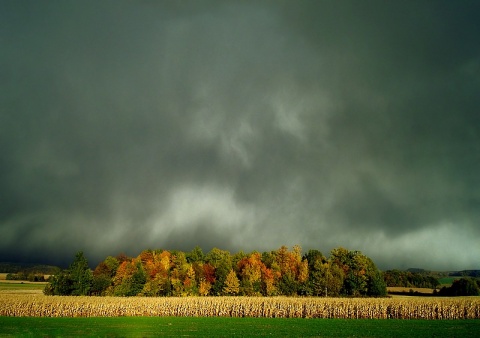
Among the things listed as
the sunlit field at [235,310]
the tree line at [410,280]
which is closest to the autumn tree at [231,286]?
the sunlit field at [235,310]

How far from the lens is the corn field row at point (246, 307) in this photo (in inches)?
2427

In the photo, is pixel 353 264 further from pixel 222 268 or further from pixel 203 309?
pixel 203 309

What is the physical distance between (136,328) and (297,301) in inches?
1178

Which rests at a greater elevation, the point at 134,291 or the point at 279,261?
the point at 279,261

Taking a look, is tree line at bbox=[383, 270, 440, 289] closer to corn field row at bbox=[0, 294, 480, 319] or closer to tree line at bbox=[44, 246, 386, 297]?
tree line at bbox=[44, 246, 386, 297]

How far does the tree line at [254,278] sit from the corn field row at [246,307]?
3642 cm

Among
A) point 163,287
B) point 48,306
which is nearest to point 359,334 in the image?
point 48,306

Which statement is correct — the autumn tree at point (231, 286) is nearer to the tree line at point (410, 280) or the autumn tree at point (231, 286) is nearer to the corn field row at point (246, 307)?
the corn field row at point (246, 307)

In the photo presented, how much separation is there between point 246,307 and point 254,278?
4666 centimetres

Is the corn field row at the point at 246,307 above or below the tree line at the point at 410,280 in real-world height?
above

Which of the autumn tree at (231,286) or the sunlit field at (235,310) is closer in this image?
the sunlit field at (235,310)

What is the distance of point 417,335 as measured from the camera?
135ft

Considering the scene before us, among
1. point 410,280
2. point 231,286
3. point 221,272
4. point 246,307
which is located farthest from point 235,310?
point 410,280

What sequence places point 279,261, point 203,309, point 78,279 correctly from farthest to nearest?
point 279,261
point 78,279
point 203,309
